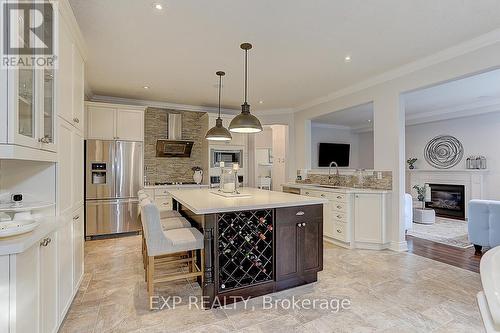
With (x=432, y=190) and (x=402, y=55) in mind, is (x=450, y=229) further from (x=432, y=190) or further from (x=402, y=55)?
(x=402, y=55)

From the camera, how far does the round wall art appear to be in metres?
6.51

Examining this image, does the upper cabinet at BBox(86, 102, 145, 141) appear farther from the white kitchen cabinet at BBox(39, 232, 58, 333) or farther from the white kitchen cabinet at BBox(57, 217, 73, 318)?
the white kitchen cabinet at BBox(39, 232, 58, 333)

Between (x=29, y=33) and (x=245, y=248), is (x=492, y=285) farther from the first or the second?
(x=29, y=33)

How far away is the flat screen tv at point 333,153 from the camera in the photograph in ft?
27.8

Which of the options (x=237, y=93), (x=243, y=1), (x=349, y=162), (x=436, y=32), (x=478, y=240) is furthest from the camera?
(x=349, y=162)

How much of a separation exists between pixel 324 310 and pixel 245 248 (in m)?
0.86

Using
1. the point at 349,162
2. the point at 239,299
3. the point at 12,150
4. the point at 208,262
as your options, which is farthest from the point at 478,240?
the point at 349,162

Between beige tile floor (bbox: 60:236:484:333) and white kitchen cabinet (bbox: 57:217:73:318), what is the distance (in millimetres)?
162

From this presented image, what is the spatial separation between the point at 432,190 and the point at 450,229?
7.20 feet

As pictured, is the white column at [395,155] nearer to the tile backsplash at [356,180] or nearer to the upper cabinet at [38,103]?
the tile backsplash at [356,180]

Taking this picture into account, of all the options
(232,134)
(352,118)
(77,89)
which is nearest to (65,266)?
(77,89)

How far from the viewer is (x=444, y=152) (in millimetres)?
6762

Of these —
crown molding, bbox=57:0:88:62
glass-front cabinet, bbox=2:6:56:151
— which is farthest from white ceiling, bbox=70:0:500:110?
glass-front cabinet, bbox=2:6:56:151

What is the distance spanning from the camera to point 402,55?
328 cm
